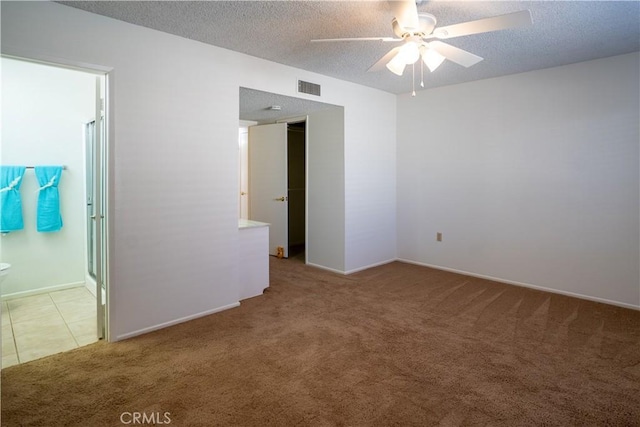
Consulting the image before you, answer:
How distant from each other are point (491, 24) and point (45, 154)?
166 inches

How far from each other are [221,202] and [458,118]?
3.08 meters

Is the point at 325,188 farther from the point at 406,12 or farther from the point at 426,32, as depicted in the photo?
the point at 406,12

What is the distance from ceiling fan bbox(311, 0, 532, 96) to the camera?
204 cm

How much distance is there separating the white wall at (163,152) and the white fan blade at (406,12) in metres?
1.77

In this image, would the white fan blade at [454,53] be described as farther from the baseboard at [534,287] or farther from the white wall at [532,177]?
the baseboard at [534,287]

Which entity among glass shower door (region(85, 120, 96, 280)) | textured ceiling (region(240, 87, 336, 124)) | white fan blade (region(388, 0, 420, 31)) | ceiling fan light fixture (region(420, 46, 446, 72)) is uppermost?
textured ceiling (region(240, 87, 336, 124))

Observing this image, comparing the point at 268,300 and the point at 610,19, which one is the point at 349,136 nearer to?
the point at 268,300

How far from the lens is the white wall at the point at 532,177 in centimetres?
352

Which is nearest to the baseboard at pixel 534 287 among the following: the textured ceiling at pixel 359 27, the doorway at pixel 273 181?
the doorway at pixel 273 181

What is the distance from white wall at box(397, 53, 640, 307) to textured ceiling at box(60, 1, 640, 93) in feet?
1.34

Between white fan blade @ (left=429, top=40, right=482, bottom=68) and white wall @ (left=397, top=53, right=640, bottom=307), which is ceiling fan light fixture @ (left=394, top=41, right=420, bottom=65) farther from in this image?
white wall @ (left=397, top=53, right=640, bottom=307)

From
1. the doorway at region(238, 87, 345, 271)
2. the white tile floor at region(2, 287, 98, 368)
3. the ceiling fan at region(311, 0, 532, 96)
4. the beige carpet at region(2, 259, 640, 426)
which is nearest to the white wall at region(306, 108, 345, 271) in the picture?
the doorway at region(238, 87, 345, 271)

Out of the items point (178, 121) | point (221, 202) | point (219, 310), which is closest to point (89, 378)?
point (219, 310)

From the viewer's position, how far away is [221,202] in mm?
3352
